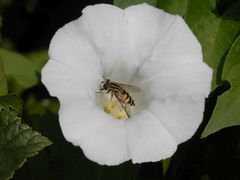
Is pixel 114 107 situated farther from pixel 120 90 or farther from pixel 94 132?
pixel 94 132

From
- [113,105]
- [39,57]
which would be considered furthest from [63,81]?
[39,57]

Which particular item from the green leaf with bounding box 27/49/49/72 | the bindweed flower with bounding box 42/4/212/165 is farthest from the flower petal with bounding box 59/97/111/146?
the green leaf with bounding box 27/49/49/72

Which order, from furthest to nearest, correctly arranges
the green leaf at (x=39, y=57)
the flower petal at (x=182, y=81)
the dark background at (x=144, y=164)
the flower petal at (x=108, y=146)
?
the green leaf at (x=39, y=57), the dark background at (x=144, y=164), the flower petal at (x=182, y=81), the flower petal at (x=108, y=146)

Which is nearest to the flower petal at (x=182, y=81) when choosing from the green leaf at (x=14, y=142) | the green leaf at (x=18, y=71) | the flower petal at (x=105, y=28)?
the flower petal at (x=105, y=28)

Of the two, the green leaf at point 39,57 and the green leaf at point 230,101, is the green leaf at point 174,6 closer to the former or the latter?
the green leaf at point 230,101

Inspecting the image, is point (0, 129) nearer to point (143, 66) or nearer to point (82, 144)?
point (82, 144)

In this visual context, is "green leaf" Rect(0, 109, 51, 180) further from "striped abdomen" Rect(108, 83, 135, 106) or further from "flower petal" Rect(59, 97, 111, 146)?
"striped abdomen" Rect(108, 83, 135, 106)

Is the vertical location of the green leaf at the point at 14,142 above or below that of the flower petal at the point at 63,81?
below
